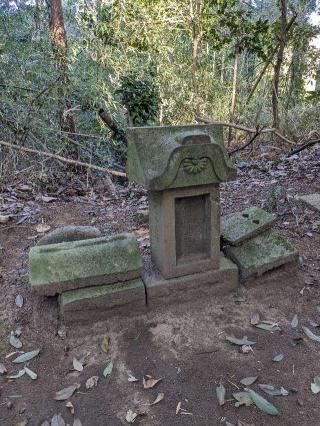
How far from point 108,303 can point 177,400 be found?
75cm

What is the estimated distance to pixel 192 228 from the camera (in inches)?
97.0

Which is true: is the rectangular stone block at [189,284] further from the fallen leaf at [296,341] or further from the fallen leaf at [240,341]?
the fallen leaf at [296,341]

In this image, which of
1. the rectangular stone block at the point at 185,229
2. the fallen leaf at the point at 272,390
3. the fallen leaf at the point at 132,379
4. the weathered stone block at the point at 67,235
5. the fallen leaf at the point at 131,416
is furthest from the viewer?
the weathered stone block at the point at 67,235

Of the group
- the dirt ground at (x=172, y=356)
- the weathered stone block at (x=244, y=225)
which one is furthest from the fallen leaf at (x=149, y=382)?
the weathered stone block at (x=244, y=225)

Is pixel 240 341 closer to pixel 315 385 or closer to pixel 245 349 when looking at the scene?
pixel 245 349

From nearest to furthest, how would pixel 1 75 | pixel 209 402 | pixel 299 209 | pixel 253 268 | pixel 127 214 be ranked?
pixel 209 402 < pixel 253 268 < pixel 299 209 < pixel 127 214 < pixel 1 75

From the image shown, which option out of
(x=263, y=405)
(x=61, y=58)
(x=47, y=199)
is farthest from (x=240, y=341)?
(x=61, y=58)

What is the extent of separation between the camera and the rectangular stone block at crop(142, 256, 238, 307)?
2.43 m

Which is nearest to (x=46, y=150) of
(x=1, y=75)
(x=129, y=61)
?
(x=1, y=75)

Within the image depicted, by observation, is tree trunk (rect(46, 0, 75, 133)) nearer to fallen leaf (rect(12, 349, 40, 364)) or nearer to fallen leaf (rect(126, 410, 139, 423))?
fallen leaf (rect(12, 349, 40, 364))

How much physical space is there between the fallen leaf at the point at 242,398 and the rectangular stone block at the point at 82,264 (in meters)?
0.94

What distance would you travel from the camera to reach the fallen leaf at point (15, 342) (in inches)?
86.8

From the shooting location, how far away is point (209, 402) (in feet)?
6.03

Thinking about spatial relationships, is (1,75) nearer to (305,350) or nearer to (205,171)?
(205,171)
